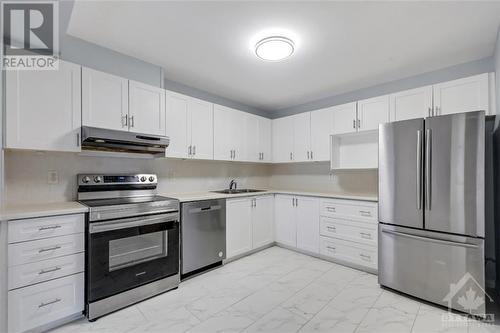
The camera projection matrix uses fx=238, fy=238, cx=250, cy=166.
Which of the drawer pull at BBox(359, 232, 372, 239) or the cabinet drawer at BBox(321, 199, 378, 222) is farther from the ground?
the cabinet drawer at BBox(321, 199, 378, 222)

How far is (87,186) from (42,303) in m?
1.08

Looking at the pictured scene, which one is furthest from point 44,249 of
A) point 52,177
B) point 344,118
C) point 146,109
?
point 344,118

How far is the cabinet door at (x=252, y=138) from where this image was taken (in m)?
3.96

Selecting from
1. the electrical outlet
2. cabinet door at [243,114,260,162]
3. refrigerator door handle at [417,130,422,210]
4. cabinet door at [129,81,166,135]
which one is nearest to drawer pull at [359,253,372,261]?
refrigerator door handle at [417,130,422,210]

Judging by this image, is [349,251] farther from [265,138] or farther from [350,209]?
[265,138]

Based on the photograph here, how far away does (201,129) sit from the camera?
328cm

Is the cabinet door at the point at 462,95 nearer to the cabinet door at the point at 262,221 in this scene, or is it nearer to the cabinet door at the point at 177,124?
the cabinet door at the point at 262,221

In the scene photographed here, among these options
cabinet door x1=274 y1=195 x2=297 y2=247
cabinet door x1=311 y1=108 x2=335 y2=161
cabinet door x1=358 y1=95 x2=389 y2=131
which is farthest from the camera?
cabinet door x1=274 y1=195 x2=297 y2=247

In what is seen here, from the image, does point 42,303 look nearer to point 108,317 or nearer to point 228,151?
point 108,317

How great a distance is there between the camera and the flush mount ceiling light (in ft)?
7.12

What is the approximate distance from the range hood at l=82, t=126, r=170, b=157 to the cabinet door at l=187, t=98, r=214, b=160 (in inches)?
19.5

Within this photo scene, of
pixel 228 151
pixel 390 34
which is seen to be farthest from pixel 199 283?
pixel 390 34

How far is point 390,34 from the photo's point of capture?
215 centimetres

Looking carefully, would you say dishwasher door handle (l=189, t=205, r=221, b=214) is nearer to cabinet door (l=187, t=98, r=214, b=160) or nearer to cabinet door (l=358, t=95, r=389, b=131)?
cabinet door (l=187, t=98, r=214, b=160)
